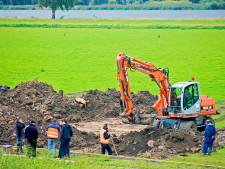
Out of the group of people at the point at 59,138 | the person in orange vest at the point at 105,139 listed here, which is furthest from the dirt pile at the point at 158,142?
the person in orange vest at the point at 105,139

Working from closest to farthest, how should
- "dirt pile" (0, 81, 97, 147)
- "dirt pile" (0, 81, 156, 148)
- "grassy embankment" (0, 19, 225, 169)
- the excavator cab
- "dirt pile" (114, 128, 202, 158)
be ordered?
"grassy embankment" (0, 19, 225, 169) < "dirt pile" (114, 128, 202, 158) < "dirt pile" (0, 81, 97, 147) < the excavator cab < "dirt pile" (0, 81, 156, 148)

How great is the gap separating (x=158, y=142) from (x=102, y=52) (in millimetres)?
53720

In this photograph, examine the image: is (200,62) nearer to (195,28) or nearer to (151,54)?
(151,54)

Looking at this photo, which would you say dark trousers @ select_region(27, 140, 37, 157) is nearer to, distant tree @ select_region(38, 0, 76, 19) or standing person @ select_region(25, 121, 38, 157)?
standing person @ select_region(25, 121, 38, 157)

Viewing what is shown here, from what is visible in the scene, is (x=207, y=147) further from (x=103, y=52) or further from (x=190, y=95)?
(x=103, y=52)

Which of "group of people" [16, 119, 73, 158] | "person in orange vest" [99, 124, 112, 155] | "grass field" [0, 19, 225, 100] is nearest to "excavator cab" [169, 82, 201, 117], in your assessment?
"person in orange vest" [99, 124, 112, 155]

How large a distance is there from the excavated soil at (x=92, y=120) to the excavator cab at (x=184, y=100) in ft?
5.97

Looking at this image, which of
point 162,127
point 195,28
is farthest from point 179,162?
point 195,28

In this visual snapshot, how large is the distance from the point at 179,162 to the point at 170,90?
750 cm

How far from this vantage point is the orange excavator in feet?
120

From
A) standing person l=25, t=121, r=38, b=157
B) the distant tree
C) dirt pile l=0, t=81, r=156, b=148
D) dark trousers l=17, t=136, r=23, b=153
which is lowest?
the distant tree

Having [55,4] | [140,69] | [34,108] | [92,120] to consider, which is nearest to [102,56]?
[92,120]

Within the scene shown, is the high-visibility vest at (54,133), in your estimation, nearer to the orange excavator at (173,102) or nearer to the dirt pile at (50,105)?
the dirt pile at (50,105)

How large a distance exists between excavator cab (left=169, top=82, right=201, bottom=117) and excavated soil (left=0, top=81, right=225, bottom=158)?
1820mm
